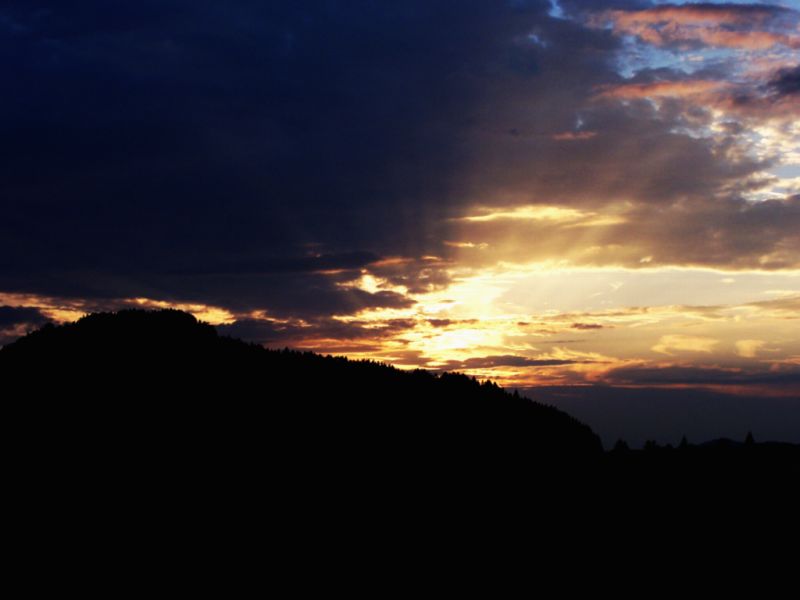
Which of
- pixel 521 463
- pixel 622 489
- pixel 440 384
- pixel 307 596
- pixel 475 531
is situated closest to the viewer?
pixel 307 596

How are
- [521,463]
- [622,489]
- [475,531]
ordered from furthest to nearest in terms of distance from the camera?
[521,463]
[622,489]
[475,531]

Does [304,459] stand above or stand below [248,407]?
below

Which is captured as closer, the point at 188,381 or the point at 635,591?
the point at 635,591

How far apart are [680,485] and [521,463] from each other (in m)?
7.08

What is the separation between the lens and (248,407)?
36.4 metres

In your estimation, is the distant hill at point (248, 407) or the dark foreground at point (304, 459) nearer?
the dark foreground at point (304, 459)

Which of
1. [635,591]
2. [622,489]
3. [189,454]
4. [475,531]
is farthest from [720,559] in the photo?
[189,454]

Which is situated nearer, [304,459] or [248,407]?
[304,459]

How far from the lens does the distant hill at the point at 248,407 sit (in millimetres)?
34219

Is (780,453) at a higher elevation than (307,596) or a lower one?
higher

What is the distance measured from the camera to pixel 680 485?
105ft

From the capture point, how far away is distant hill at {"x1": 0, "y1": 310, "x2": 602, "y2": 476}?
34.2 metres

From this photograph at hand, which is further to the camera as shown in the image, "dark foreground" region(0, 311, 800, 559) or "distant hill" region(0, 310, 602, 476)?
"distant hill" region(0, 310, 602, 476)

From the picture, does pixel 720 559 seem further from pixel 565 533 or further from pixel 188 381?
pixel 188 381
